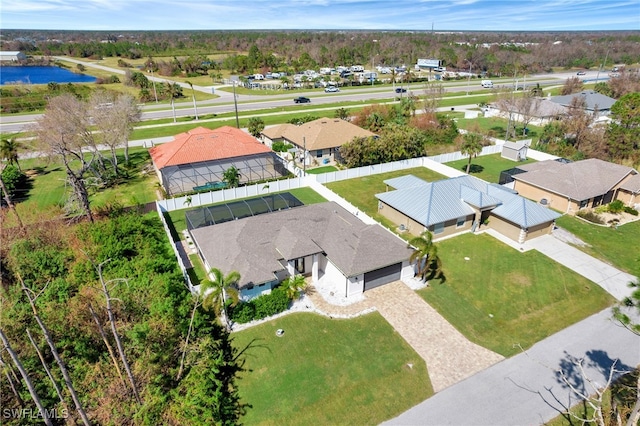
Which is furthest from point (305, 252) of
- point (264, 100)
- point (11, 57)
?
point (11, 57)

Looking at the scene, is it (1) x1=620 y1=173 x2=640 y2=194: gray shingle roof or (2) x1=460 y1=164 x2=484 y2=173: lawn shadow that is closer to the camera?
(1) x1=620 y1=173 x2=640 y2=194: gray shingle roof

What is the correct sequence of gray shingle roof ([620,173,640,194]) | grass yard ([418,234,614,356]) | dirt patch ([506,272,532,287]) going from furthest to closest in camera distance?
1. gray shingle roof ([620,173,640,194])
2. dirt patch ([506,272,532,287])
3. grass yard ([418,234,614,356])

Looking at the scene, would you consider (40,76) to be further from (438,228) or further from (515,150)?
(438,228)

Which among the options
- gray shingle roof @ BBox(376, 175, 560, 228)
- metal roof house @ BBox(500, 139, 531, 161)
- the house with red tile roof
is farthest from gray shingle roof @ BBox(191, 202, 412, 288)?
metal roof house @ BBox(500, 139, 531, 161)

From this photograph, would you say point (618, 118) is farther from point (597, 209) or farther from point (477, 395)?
point (477, 395)

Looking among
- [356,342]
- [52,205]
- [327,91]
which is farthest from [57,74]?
[356,342]

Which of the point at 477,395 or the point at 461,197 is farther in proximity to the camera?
the point at 461,197

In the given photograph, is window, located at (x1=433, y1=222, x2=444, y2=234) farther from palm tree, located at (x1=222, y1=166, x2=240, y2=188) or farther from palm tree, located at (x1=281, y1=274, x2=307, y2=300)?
palm tree, located at (x1=222, y1=166, x2=240, y2=188)
